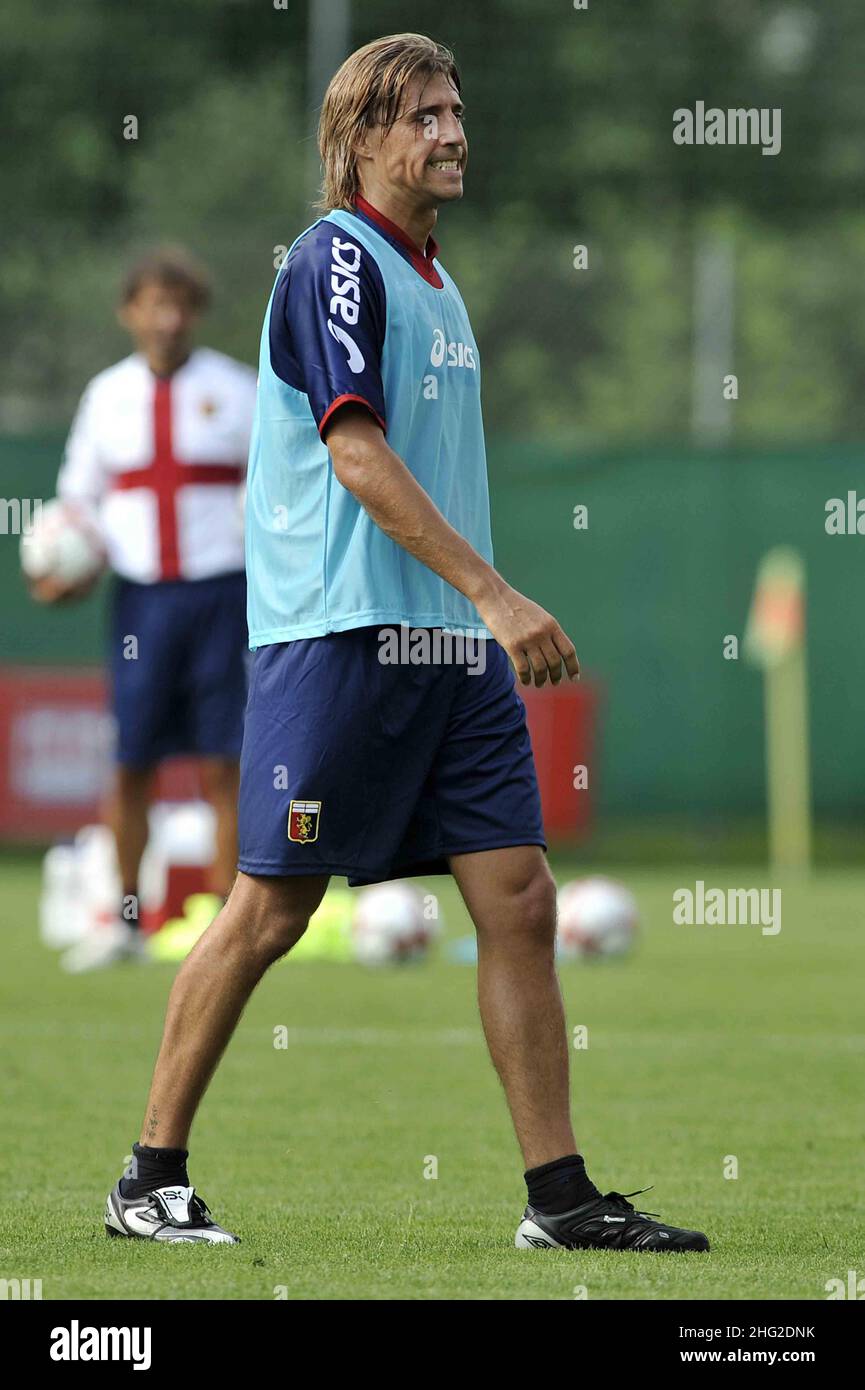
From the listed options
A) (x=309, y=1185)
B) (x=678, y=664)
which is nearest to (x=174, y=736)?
(x=309, y=1185)

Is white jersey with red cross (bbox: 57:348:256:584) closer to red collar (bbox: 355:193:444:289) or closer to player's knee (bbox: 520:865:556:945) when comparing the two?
red collar (bbox: 355:193:444:289)

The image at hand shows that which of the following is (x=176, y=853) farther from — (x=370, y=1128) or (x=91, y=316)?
(x=91, y=316)

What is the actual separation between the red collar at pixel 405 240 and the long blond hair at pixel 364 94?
42 millimetres

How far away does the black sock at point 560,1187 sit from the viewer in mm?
4355

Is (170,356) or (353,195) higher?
(170,356)

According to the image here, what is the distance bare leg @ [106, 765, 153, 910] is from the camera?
9.13m

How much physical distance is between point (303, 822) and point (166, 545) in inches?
199

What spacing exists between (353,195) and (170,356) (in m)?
4.93

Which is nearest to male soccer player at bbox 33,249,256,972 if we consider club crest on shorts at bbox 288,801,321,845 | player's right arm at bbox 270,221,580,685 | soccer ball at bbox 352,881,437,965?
soccer ball at bbox 352,881,437,965

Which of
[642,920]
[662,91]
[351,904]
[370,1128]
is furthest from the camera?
[662,91]

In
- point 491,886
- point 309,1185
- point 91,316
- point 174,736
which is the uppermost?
point 91,316

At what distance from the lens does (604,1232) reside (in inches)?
170

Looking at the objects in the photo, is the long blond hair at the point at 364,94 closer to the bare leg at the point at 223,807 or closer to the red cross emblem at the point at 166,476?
the bare leg at the point at 223,807

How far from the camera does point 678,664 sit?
52.0 ft
